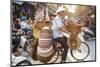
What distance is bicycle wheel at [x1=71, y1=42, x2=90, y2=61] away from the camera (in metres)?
2.26

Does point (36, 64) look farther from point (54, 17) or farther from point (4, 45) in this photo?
point (54, 17)

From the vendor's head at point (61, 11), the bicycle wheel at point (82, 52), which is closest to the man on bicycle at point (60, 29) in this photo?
the vendor's head at point (61, 11)

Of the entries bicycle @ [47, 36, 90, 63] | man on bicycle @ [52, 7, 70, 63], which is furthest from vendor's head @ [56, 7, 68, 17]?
bicycle @ [47, 36, 90, 63]

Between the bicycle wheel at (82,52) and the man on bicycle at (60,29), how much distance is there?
0.13 metres

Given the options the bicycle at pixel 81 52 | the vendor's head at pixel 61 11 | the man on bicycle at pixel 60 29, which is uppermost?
the vendor's head at pixel 61 11

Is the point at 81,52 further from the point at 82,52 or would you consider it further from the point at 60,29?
the point at 60,29

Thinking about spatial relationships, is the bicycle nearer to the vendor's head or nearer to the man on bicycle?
the man on bicycle

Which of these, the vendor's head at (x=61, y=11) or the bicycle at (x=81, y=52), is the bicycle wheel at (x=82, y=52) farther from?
the vendor's head at (x=61, y=11)

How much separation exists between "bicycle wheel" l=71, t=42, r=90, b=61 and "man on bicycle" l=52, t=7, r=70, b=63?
13 cm

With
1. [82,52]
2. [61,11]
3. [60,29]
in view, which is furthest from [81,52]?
[61,11]

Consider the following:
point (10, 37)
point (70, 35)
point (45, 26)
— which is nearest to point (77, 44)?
point (70, 35)

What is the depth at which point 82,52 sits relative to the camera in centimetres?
228

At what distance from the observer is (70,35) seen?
2.23 meters

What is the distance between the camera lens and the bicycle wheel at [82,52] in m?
2.26
